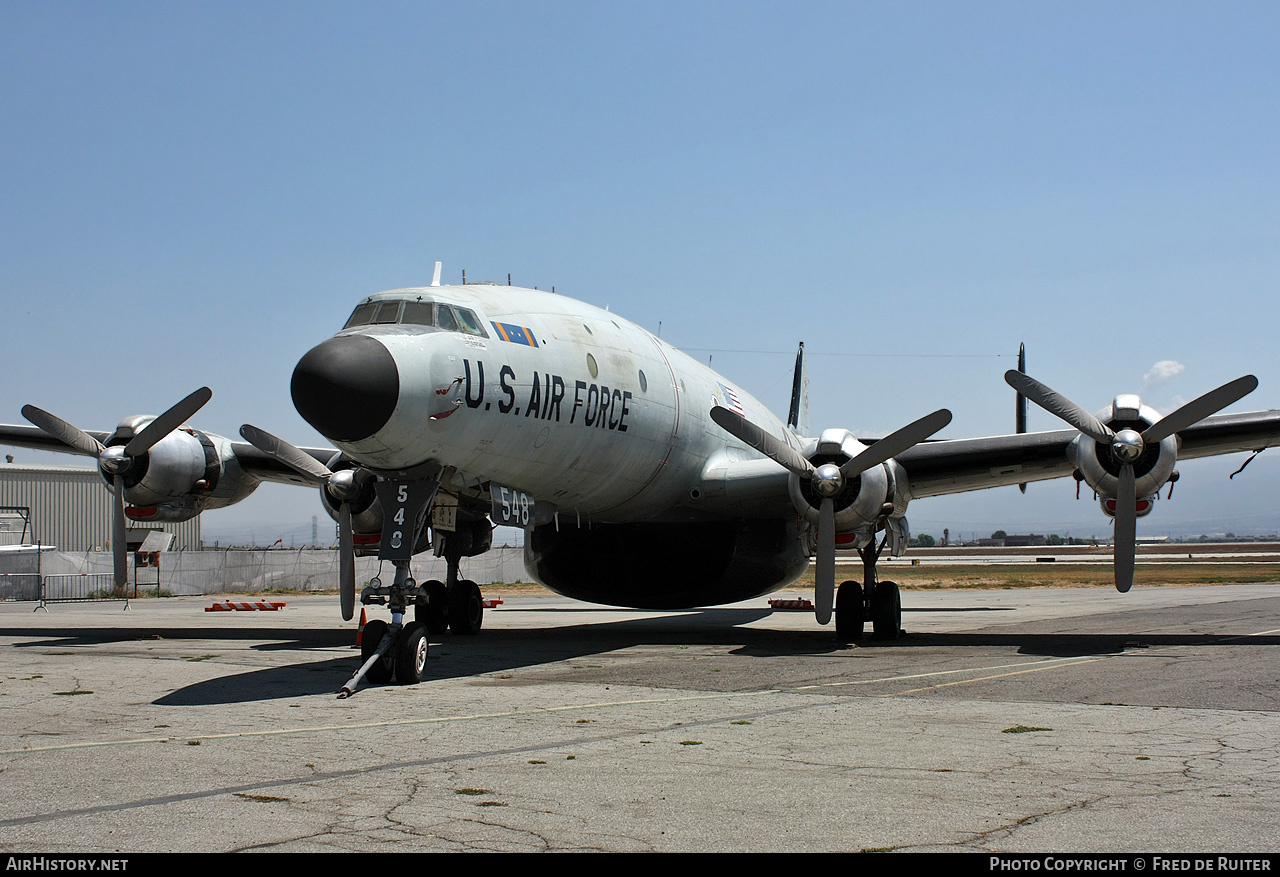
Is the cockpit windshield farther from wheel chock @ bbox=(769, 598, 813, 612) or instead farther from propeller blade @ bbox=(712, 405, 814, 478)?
wheel chock @ bbox=(769, 598, 813, 612)

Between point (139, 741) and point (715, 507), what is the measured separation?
11.3m

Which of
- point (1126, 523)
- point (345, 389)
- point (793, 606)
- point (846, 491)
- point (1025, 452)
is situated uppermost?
point (345, 389)

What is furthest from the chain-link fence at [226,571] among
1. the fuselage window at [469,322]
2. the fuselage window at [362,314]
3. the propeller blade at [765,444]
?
the fuselage window at [469,322]

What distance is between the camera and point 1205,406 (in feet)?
46.6

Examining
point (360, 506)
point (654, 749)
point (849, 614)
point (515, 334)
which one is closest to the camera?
point (654, 749)

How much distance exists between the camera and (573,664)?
1303 centimetres

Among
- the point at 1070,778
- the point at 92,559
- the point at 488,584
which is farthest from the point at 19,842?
the point at 488,584

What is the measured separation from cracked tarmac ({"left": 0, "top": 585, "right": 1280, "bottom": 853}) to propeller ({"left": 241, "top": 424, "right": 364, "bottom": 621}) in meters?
0.97

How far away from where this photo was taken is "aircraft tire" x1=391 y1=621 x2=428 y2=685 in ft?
35.8

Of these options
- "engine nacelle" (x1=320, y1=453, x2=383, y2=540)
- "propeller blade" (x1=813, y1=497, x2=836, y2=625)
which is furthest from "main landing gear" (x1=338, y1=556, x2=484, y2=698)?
"propeller blade" (x1=813, y1=497, x2=836, y2=625)

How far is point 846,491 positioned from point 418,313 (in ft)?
22.3

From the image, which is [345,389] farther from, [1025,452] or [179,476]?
[1025,452]

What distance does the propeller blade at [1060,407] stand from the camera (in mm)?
14891

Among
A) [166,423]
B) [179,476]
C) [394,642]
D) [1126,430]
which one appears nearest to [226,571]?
[179,476]
